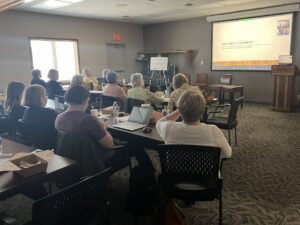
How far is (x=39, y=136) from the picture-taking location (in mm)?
2695

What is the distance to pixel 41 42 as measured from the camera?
759 cm

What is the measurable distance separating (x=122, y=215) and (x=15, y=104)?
228 centimetres

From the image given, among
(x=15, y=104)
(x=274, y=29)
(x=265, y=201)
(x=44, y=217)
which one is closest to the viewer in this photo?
(x=44, y=217)

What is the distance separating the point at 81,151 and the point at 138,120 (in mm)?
874

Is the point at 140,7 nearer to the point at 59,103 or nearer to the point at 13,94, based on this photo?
the point at 59,103

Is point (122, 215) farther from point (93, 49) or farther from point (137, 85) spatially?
point (93, 49)

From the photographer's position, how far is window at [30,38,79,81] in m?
7.48

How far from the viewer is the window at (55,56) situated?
748 cm

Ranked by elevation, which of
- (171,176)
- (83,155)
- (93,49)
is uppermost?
(93,49)

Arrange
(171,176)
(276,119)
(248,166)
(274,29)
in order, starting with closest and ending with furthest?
1. (171,176)
2. (248,166)
3. (276,119)
4. (274,29)

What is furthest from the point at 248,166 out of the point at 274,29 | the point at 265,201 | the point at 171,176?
the point at 274,29

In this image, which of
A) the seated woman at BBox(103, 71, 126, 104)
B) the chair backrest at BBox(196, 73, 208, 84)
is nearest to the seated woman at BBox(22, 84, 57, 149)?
the seated woman at BBox(103, 71, 126, 104)

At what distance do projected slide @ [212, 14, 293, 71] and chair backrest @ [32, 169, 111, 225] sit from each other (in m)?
7.25

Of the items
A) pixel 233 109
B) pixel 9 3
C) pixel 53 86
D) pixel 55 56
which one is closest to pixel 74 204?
pixel 233 109
